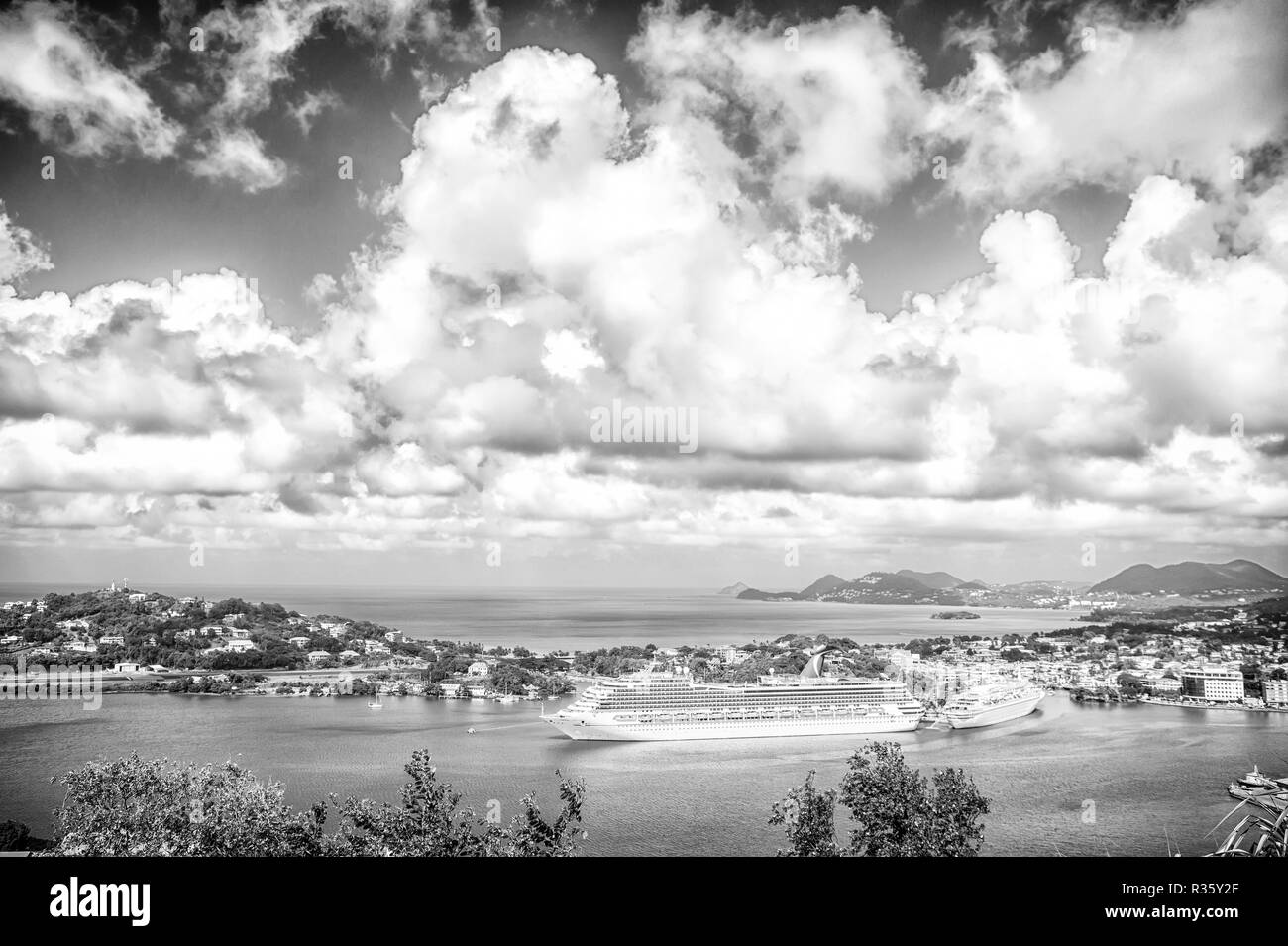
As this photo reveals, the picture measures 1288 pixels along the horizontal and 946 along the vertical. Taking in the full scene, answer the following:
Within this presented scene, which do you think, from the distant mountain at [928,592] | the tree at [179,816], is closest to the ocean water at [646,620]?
the distant mountain at [928,592]

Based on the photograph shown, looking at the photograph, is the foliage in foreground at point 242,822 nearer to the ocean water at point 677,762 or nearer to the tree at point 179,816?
the tree at point 179,816

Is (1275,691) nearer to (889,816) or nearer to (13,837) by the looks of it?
(889,816)

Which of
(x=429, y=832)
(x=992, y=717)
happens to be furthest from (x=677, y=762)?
(x=429, y=832)

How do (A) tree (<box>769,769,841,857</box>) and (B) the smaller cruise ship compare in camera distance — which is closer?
(A) tree (<box>769,769,841,857</box>)

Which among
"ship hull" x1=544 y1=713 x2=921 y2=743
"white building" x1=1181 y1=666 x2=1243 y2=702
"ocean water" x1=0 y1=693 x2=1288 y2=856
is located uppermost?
"white building" x1=1181 y1=666 x2=1243 y2=702

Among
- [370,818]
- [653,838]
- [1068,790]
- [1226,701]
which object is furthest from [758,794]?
[1226,701]

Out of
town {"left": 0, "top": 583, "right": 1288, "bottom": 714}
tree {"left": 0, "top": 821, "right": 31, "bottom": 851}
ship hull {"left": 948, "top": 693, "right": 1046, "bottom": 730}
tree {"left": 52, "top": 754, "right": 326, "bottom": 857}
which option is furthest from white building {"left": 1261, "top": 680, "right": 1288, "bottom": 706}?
tree {"left": 0, "top": 821, "right": 31, "bottom": 851}

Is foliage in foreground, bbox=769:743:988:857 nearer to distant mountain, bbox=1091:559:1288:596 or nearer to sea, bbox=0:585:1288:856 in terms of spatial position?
sea, bbox=0:585:1288:856
